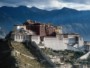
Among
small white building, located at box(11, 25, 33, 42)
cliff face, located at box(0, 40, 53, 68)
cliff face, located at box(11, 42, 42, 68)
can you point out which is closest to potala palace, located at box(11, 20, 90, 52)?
small white building, located at box(11, 25, 33, 42)

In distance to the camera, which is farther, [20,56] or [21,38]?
[21,38]

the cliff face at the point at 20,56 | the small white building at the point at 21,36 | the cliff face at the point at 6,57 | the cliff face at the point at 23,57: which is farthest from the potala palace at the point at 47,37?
the cliff face at the point at 6,57

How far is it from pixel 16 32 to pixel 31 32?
3.11 meters

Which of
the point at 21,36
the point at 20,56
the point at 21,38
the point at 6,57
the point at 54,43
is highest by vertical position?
the point at 21,36

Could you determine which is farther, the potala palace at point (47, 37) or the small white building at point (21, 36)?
the potala palace at point (47, 37)

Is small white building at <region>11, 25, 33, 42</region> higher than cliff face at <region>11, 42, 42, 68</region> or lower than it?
higher

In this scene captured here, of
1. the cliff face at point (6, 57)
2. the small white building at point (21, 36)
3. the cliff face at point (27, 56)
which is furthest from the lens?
the small white building at point (21, 36)

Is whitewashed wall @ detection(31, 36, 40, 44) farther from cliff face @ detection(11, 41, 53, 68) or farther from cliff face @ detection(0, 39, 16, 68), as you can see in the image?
cliff face @ detection(0, 39, 16, 68)

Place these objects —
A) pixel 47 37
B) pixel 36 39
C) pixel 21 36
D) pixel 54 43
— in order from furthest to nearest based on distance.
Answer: pixel 54 43
pixel 47 37
pixel 36 39
pixel 21 36

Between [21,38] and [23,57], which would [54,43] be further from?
[23,57]

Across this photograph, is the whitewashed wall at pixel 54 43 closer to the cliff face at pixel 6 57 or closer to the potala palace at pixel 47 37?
the potala palace at pixel 47 37

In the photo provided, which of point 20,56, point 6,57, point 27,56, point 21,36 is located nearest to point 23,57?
point 20,56

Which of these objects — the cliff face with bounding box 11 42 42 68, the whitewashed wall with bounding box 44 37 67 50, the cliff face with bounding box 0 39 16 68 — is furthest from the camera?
the whitewashed wall with bounding box 44 37 67 50

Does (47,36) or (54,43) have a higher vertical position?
(47,36)
